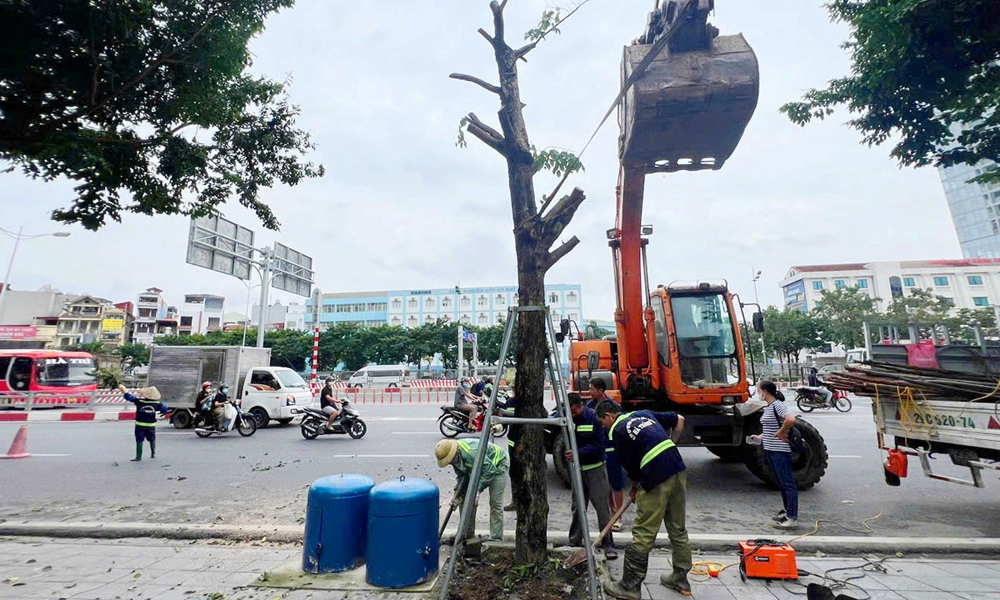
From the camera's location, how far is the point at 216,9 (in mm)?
5062

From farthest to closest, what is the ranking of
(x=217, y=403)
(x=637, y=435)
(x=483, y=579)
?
(x=217, y=403), (x=637, y=435), (x=483, y=579)

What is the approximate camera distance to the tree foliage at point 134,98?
3965 mm

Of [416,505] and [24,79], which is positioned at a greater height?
[24,79]

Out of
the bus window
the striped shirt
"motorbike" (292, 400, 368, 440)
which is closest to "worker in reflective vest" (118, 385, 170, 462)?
"motorbike" (292, 400, 368, 440)

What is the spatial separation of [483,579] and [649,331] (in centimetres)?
484

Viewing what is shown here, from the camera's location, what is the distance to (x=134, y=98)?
5.11 metres

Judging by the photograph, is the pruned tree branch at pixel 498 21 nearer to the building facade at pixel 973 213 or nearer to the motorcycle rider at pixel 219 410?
the motorcycle rider at pixel 219 410

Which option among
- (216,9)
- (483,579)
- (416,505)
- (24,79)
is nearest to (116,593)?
(416,505)

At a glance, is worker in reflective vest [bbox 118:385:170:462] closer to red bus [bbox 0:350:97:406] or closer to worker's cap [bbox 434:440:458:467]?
worker's cap [bbox 434:440:458:467]

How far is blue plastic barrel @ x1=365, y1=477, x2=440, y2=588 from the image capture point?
362cm

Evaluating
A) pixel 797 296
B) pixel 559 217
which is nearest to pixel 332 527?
pixel 559 217

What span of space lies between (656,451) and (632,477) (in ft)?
1.04

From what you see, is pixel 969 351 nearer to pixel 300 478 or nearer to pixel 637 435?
pixel 637 435

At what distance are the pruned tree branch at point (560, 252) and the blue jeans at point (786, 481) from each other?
364 cm
